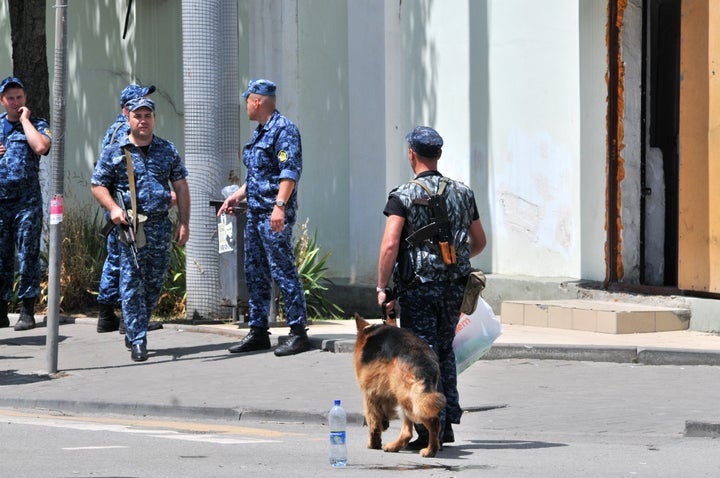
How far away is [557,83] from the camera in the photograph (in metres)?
14.6

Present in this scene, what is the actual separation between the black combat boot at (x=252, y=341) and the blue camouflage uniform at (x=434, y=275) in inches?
149

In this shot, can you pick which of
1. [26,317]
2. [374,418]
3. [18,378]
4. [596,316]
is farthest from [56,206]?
[596,316]

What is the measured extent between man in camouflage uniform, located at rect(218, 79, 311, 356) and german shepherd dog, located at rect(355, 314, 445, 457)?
11.2 feet

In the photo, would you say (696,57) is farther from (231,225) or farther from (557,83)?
(231,225)

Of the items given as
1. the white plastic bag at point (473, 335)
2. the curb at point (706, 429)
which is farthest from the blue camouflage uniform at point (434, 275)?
the curb at point (706, 429)

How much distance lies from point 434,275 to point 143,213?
4.25 metres

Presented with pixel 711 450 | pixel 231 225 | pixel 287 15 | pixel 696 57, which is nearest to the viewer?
pixel 711 450

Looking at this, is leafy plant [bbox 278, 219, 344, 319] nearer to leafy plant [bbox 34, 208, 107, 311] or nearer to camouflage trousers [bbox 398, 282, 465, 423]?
leafy plant [bbox 34, 208, 107, 311]

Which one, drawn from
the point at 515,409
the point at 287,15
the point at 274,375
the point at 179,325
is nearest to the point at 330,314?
the point at 179,325

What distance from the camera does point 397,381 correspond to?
8156mm

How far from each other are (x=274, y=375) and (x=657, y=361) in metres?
2.91

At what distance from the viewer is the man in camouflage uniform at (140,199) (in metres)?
12.2

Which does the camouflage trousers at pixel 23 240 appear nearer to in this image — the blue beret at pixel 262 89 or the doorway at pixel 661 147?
the blue beret at pixel 262 89

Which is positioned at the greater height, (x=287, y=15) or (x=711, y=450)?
(x=287, y=15)
